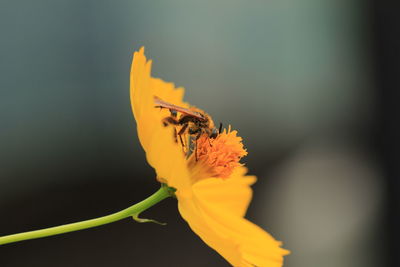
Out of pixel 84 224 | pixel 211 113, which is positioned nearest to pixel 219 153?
pixel 84 224

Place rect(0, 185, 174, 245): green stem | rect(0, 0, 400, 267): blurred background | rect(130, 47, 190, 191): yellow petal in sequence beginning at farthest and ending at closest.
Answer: rect(0, 0, 400, 267): blurred background → rect(130, 47, 190, 191): yellow petal → rect(0, 185, 174, 245): green stem

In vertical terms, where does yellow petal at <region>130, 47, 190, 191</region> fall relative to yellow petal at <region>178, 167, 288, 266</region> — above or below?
above

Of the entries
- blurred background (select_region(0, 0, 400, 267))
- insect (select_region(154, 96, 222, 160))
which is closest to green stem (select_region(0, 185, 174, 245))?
insect (select_region(154, 96, 222, 160))

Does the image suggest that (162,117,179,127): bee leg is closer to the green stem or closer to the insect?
the insect

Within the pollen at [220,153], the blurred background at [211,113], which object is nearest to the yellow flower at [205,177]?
the pollen at [220,153]

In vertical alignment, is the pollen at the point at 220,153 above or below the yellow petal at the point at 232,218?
above

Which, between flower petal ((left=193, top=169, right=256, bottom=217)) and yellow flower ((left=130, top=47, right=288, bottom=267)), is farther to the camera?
flower petal ((left=193, top=169, right=256, bottom=217))

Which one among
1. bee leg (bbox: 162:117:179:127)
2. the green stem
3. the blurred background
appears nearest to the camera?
the green stem

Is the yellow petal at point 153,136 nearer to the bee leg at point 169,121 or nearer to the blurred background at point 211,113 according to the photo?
the bee leg at point 169,121
